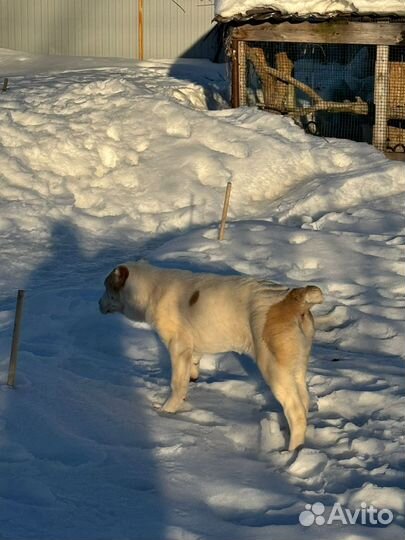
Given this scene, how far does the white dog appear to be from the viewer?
6254mm

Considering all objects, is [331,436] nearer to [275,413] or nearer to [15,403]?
[275,413]

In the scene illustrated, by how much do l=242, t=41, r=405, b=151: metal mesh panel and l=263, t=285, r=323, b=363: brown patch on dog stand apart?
32.3ft

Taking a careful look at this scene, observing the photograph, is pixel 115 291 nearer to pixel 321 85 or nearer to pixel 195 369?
pixel 195 369

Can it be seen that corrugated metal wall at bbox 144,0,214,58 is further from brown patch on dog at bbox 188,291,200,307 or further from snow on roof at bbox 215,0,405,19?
brown patch on dog at bbox 188,291,200,307

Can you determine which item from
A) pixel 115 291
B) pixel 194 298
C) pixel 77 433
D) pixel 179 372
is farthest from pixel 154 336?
pixel 77 433

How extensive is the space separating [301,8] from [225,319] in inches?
387

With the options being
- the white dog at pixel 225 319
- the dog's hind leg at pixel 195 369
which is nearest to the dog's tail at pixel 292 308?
the white dog at pixel 225 319

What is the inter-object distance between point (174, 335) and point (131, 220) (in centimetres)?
597

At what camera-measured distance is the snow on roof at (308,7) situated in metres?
14.9

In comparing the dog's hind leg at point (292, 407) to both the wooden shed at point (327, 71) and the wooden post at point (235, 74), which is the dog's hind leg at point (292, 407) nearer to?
the wooden shed at point (327, 71)

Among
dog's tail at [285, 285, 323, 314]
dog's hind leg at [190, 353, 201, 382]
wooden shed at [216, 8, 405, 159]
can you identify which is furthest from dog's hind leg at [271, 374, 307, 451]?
wooden shed at [216, 8, 405, 159]

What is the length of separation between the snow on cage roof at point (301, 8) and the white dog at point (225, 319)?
9.09 meters

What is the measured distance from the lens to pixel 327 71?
1706 cm

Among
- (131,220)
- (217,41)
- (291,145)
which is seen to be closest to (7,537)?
(131,220)
